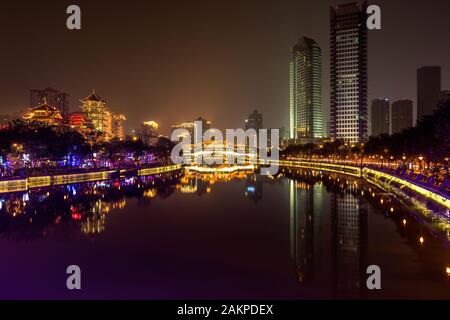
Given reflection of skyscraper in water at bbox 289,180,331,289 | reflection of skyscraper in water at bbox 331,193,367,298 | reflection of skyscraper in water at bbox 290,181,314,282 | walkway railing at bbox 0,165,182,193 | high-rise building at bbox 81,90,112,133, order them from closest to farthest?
reflection of skyscraper in water at bbox 331,193,367,298 → reflection of skyscraper in water at bbox 289,180,331,289 → reflection of skyscraper in water at bbox 290,181,314,282 → walkway railing at bbox 0,165,182,193 → high-rise building at bbox 81,90,112,133

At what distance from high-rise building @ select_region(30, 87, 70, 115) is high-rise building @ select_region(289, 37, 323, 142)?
91891 millimetres

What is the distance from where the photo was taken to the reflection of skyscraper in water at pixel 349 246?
33.1 feet

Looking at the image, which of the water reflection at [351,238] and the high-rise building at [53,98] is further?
the high-rise building at [53,98]

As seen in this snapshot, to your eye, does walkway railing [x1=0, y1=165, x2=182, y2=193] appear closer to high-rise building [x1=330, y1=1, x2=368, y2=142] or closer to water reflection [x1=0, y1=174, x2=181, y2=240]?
water reflection [x1=0, y1=174, x2=181, y2=240]

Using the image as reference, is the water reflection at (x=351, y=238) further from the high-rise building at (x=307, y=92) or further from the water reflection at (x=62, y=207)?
the high-rise building at (x=307, y=92)

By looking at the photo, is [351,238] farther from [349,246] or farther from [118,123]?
[118,123]

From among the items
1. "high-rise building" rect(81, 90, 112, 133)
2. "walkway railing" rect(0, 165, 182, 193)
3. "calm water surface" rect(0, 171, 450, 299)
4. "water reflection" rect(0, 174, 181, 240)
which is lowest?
"calm water surface" rect(0, 171, 450, 299)

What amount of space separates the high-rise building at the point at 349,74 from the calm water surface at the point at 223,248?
100m

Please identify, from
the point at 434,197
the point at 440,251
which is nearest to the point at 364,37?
the point at 434,197

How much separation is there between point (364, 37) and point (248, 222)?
115176mm

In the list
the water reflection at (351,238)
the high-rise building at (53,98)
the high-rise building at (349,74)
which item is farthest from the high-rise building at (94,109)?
the water reflection at (351,238)

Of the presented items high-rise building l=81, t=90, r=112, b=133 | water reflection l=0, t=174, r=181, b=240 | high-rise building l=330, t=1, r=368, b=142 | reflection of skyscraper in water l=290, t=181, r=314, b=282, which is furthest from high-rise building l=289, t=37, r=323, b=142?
reflection of skyscraper in water l=290, t=181, r=314, b=282

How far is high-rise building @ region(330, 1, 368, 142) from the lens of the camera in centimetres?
11956

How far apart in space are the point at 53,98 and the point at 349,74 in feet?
386
